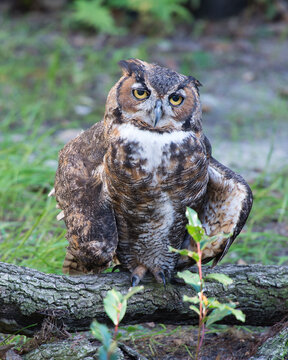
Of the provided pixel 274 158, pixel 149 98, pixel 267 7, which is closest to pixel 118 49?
pixel 267 7

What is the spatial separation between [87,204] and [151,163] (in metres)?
0.40

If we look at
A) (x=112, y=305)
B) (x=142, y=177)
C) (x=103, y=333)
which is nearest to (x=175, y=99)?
(x=142, y=177)

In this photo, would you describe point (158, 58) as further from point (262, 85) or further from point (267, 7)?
point (267, 7)

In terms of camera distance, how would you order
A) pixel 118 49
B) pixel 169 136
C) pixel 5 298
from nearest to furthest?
pixel 5 298, pixel 169 136, pixel 118 49

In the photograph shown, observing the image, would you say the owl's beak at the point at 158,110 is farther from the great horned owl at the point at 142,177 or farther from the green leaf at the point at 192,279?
the green leaf at the point at 192,279

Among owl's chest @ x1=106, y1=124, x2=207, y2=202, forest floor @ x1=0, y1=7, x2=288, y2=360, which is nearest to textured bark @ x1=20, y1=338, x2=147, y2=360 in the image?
forest floor @ x1=0, y1=7, x2=288, y2=360

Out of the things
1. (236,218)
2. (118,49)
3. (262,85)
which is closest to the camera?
(236,218)

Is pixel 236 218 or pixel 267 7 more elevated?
pixel 267 7

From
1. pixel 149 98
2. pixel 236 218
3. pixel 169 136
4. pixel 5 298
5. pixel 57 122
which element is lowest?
pixel 57 122

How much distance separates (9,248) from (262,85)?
492 centimetres

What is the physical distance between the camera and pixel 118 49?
26.6ft

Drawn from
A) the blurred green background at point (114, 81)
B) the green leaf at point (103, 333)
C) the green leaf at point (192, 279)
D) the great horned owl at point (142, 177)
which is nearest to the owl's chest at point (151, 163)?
the great horned owl at point (142, 177)

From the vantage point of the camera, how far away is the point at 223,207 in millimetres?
3053

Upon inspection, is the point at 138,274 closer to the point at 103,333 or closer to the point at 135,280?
the point at 135,280
